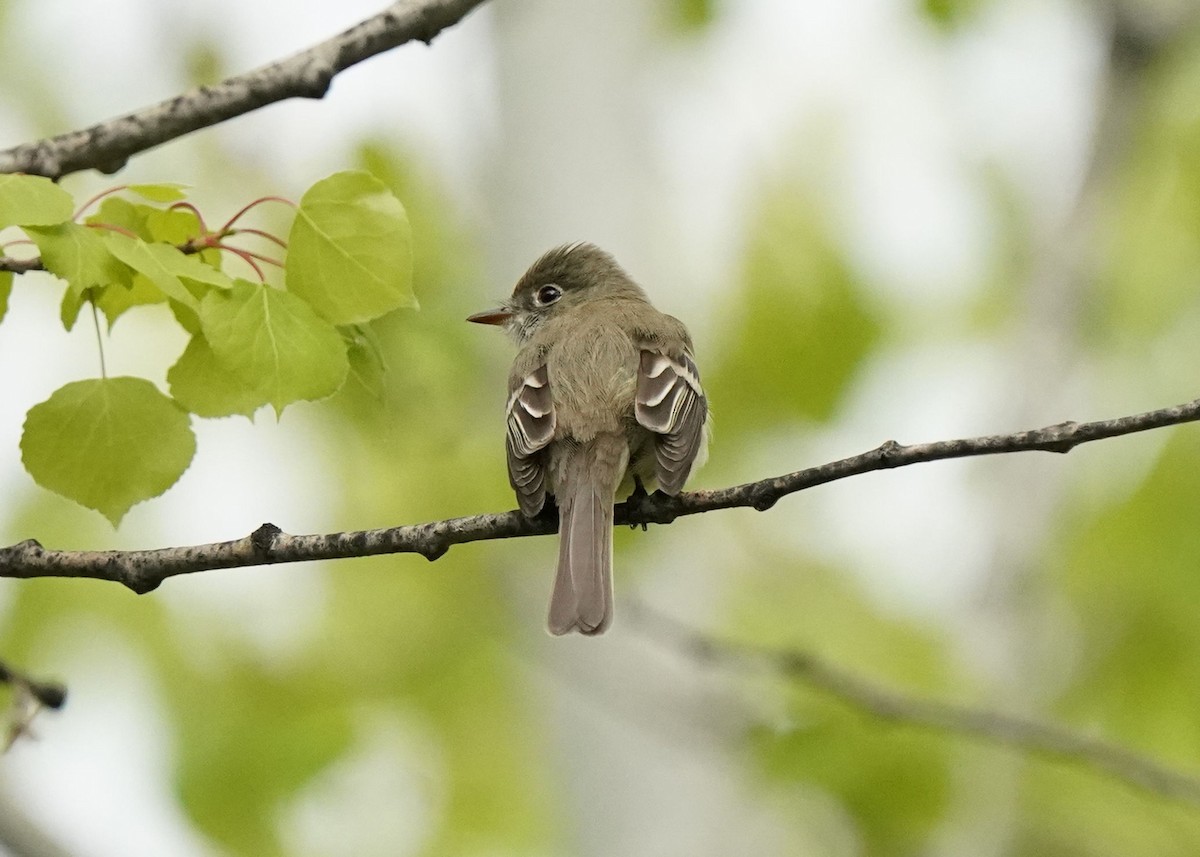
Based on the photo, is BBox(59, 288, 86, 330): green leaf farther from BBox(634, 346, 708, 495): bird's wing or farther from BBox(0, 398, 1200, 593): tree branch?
BBox(634, 346, 708, 495): bird's wing

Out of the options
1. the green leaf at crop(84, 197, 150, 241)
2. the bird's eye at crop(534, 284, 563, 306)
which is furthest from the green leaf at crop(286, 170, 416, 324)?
the bird's eye at crop(534, 284, 563, 306)

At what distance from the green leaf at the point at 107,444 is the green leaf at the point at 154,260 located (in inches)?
13.6

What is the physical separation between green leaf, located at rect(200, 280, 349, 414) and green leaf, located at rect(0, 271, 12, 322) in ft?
Answer: 1.26

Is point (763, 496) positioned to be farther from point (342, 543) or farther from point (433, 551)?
point (342, 543)

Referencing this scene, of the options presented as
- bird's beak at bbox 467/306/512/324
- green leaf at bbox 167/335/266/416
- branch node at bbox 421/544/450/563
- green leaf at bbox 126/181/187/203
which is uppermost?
green leaf at bbox 126/181/187/203

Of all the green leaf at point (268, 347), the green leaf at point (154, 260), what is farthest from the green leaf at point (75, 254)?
the green leaf at point (268, 347)

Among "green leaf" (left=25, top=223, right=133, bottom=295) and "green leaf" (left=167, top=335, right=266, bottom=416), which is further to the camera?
"green leaf" (left=167, top=335, right=266, bottom=416)

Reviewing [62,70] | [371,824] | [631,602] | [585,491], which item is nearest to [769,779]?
[631,602]

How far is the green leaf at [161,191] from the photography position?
9.00ft

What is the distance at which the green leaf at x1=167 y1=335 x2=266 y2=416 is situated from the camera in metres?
2.83

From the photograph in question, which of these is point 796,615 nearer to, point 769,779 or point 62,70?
point 769,779

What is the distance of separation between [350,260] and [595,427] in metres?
1.45

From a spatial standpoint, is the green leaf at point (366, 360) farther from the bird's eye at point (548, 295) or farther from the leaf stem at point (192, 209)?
the bird's eye at point (548, 295)

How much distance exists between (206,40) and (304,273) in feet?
18.6
